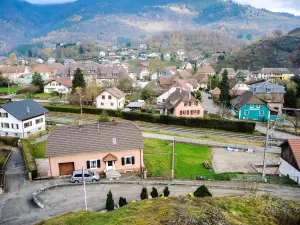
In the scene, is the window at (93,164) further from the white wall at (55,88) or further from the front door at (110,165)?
the white wall at (55,88)

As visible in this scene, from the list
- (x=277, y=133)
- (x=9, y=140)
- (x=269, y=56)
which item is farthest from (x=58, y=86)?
(x=269, y=56)

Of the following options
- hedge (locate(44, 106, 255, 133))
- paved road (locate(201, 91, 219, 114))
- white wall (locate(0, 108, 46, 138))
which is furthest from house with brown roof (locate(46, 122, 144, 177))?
paved road (locate(201, 91, 219, 114))

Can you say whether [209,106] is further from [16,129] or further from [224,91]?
[16,129]

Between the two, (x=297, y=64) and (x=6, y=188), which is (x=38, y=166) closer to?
(x=6, y=188)

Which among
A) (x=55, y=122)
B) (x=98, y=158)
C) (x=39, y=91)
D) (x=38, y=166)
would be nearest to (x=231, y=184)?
(x=98, y=158)

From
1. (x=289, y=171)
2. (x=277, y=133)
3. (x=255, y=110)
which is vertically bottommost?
(x=289, y=171)

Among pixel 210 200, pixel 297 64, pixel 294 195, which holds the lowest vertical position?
pixel 294 195

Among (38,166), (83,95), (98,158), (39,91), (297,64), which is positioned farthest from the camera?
(297,64)
